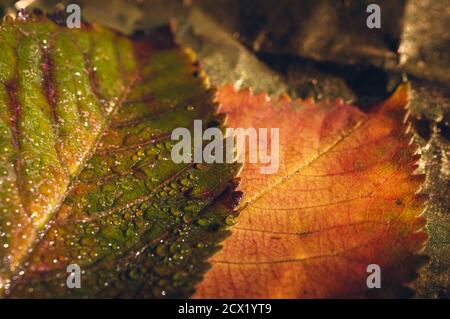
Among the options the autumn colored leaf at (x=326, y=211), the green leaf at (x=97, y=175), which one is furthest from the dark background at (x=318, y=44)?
the green leaf at (x=97, y=175)

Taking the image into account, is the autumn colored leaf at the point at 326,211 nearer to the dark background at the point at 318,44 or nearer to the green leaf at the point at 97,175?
the green leaf at the point at 97,175

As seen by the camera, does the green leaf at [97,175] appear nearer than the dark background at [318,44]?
Yes

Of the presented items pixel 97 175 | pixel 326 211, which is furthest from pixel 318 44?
pixel 97 175

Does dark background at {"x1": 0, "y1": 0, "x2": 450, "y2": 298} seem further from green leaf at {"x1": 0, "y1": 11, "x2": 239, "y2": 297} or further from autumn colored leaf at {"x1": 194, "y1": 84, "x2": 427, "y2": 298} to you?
green leaf at {"x1": 0, "y1": 11, "x2": 239, "y2": 297}

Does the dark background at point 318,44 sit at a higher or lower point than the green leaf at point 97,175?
higher
